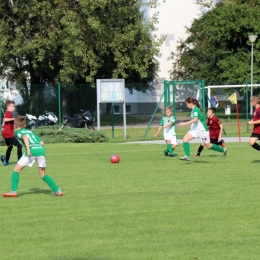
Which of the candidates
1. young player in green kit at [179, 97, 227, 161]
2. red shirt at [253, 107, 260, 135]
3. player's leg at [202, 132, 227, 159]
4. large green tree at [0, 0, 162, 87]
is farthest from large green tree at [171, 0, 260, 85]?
red shirt at [253, 107, 260, 135]

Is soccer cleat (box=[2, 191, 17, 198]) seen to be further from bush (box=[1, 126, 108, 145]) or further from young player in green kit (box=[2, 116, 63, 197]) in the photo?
bush (box=[1, 126, 108, 145])

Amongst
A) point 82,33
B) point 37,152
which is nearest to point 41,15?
point 82,33

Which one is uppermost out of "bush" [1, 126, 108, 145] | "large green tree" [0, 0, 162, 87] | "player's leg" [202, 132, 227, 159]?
"large green tree" [0, 0, 162, 87]

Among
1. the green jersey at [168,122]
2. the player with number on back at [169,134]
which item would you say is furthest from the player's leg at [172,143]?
the green jersey at [168,122]

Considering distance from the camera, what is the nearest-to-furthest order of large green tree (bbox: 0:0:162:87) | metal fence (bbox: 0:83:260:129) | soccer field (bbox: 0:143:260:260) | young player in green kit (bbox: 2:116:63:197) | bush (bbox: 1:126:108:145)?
soccer field (bbox: 0:143:260:260), young player in green kit (bbox: 2:116:63:197), bush (bbox: 1:126:108:145), metal fence (bbox: 0:83:260:129), large green tree (bbox: 0:0:162:87)

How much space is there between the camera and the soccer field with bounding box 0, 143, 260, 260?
822 centimetres

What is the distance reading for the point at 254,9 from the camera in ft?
153

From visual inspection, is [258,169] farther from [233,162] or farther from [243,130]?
[243,130]

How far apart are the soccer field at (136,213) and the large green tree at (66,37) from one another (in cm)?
2011

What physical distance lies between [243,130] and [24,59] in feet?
46.0

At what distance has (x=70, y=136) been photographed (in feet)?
93.9

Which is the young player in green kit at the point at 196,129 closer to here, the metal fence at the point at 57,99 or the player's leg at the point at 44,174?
the player's leg at the point at 44,174

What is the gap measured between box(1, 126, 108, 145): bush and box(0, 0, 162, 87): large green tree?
8.70 m

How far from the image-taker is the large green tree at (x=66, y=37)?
3728 cm
